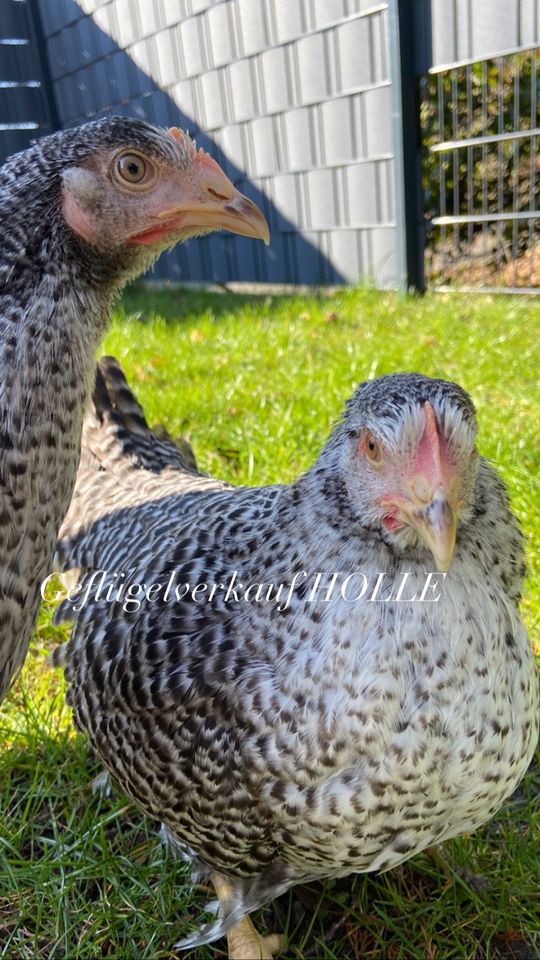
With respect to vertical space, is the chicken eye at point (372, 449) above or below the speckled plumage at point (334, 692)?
above

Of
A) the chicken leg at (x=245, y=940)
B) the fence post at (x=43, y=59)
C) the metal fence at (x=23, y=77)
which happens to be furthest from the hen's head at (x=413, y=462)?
the fence post at (x=43, y=59)

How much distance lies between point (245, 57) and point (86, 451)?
5092 mm

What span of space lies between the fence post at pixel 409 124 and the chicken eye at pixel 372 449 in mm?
4690

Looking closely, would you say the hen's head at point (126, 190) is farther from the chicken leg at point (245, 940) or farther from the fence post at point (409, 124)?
the fence post at point (409, 124)

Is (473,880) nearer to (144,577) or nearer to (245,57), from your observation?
(144,577)

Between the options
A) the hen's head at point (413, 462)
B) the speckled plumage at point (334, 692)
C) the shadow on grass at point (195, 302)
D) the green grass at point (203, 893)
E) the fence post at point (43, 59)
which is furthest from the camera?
the fence post at point (43, 59)

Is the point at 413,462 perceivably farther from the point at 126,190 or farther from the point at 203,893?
the point at 203,893

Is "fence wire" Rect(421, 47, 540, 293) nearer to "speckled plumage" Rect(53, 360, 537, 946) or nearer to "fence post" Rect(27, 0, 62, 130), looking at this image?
"fence post" Rect(27, 0, 62, 130)

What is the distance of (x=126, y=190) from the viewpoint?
1.34 meters

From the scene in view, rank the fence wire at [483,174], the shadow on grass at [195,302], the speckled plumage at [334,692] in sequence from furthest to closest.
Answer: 1. the shadow on grass at [195,302]
2. the fence wire at [483,174]
3. the speckled plumage at [334,692]

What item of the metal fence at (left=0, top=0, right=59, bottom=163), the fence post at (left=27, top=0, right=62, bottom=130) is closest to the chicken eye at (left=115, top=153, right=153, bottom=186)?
the metal fence at (left=0, top=0, right=59, bottom=163)

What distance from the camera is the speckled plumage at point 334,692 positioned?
1.21m

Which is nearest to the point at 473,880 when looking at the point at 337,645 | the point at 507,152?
the point at 337,645

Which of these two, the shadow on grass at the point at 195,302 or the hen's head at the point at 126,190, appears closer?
the hen's head at the point at 126,190
